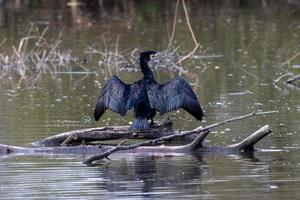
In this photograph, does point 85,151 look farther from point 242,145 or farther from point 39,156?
point 242,145

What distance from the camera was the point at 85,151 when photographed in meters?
12.3

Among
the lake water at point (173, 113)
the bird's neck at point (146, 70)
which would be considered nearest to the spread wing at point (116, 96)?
the bird's neck at point (146, 70)

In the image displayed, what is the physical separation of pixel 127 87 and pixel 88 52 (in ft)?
41.6

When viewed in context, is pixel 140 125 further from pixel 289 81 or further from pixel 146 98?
pixel 289 81

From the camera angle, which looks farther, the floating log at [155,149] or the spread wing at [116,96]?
the spread wing at [116,96]

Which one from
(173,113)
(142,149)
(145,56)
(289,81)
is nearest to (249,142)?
(142,149)

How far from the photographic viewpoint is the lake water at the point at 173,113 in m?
10.5

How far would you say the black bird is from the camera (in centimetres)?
1252

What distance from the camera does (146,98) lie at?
12539 mm

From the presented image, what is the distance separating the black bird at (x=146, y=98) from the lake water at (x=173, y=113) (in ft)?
1.90

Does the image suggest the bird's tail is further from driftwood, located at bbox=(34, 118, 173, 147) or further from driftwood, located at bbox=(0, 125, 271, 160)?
driftwood, located at bbox=(0, 125, 271, 160)

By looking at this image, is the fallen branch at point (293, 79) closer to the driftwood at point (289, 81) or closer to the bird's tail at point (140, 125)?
the driftwood at point (289, 81)

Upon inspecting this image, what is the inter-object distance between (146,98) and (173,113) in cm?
361

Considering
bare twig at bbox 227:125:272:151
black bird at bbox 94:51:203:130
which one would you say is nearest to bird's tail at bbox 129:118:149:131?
black bird at bbox 94:51:203:130
